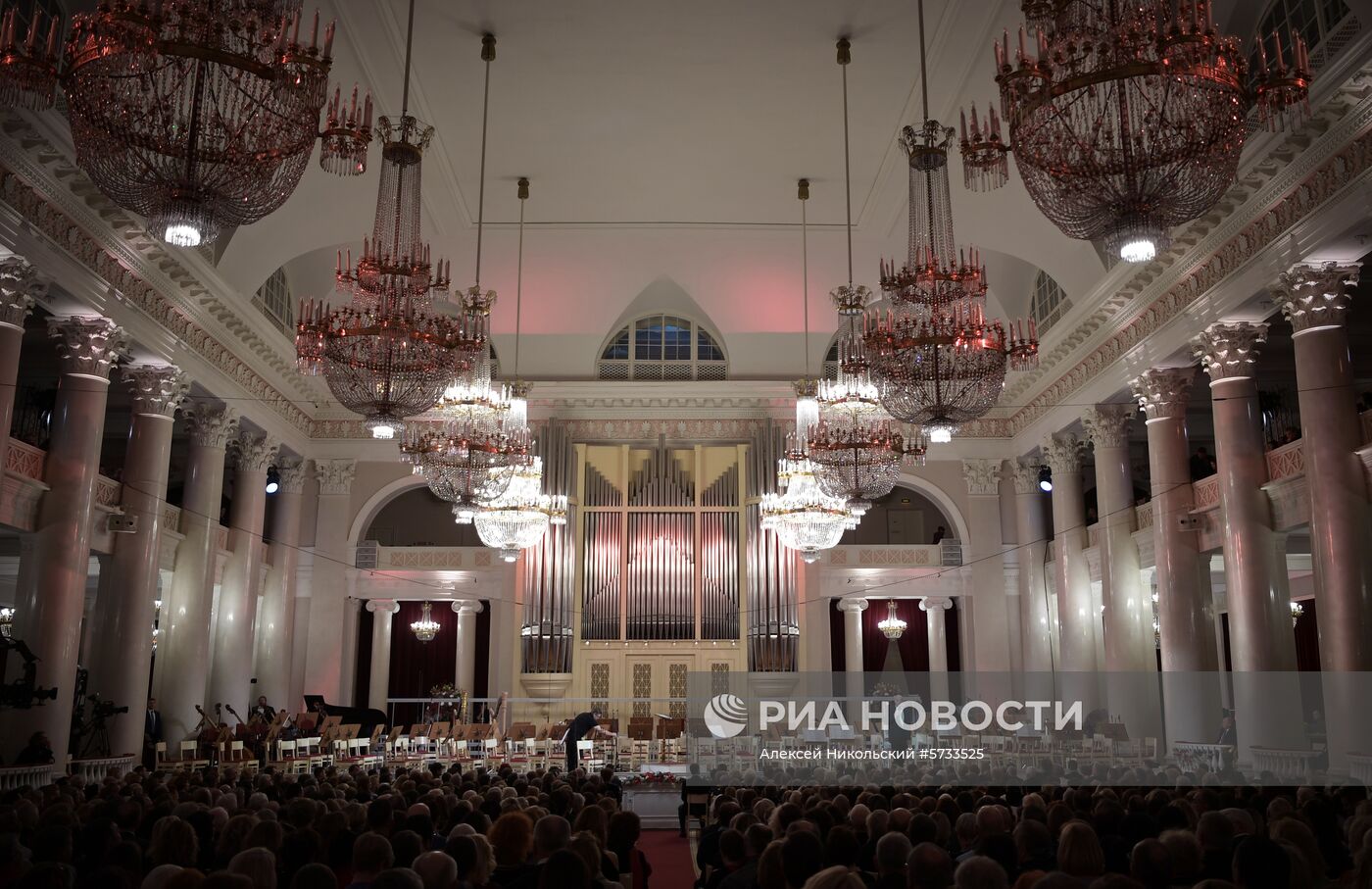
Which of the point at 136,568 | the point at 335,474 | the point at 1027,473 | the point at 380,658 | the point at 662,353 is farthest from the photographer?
the point at 380,658

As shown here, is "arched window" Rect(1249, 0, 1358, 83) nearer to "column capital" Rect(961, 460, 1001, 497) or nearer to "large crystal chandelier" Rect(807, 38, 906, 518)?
"large crystal chandelier" Rect(807, 38, 906, 518)

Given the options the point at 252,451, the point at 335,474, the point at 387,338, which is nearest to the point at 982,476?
the point at 335,474

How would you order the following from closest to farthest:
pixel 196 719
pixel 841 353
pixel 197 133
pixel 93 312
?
pixel 197 133 < pixel 841 353 < pixel 93 312 < pixel 196 719

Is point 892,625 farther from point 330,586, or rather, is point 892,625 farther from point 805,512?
point 330,586

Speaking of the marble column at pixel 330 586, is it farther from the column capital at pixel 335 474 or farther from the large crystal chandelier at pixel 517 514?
the large crystal chandelier at pixel 517 514

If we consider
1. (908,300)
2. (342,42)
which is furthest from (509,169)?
(908,300)

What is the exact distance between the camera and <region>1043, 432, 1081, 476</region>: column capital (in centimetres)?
1738

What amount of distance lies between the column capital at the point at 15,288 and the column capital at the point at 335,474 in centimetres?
925

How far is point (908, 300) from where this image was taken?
837 centimetres

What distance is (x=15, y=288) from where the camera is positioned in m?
10.2

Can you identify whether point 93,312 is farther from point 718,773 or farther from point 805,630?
point 805,630

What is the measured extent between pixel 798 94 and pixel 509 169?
155 inches

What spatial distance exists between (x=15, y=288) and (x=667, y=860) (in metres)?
7.89

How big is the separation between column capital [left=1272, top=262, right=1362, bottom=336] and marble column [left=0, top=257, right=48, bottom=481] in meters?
12.0
